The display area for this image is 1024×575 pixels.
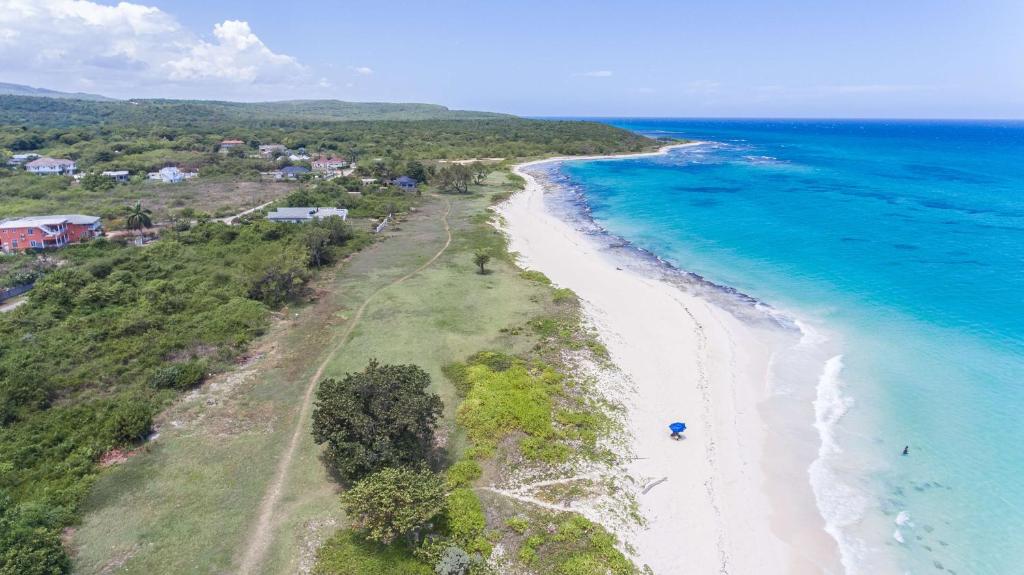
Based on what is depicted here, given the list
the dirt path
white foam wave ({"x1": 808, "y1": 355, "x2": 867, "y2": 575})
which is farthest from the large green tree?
white foam wave ({"x1": 808, "y1": 355, "x2": 867, "y2": 575})

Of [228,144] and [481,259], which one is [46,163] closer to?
[228,144]

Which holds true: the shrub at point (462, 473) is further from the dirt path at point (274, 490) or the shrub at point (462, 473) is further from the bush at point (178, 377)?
the bush at point (178, 377)

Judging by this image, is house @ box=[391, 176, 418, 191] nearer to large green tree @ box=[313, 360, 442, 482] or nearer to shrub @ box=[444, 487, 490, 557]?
large green tree @ box=[313, 360, 442, 482]

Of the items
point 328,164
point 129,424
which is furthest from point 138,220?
point 328,164

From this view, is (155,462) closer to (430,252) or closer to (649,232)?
(430,252)

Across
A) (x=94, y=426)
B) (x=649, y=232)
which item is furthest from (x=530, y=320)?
(x=649, y=232)

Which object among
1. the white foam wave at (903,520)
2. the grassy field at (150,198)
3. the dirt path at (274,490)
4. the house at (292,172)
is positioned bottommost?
the white foam wave at (903,520)

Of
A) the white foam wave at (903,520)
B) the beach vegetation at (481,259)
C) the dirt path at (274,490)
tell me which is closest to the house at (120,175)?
the beach vegetation at (481,259)
